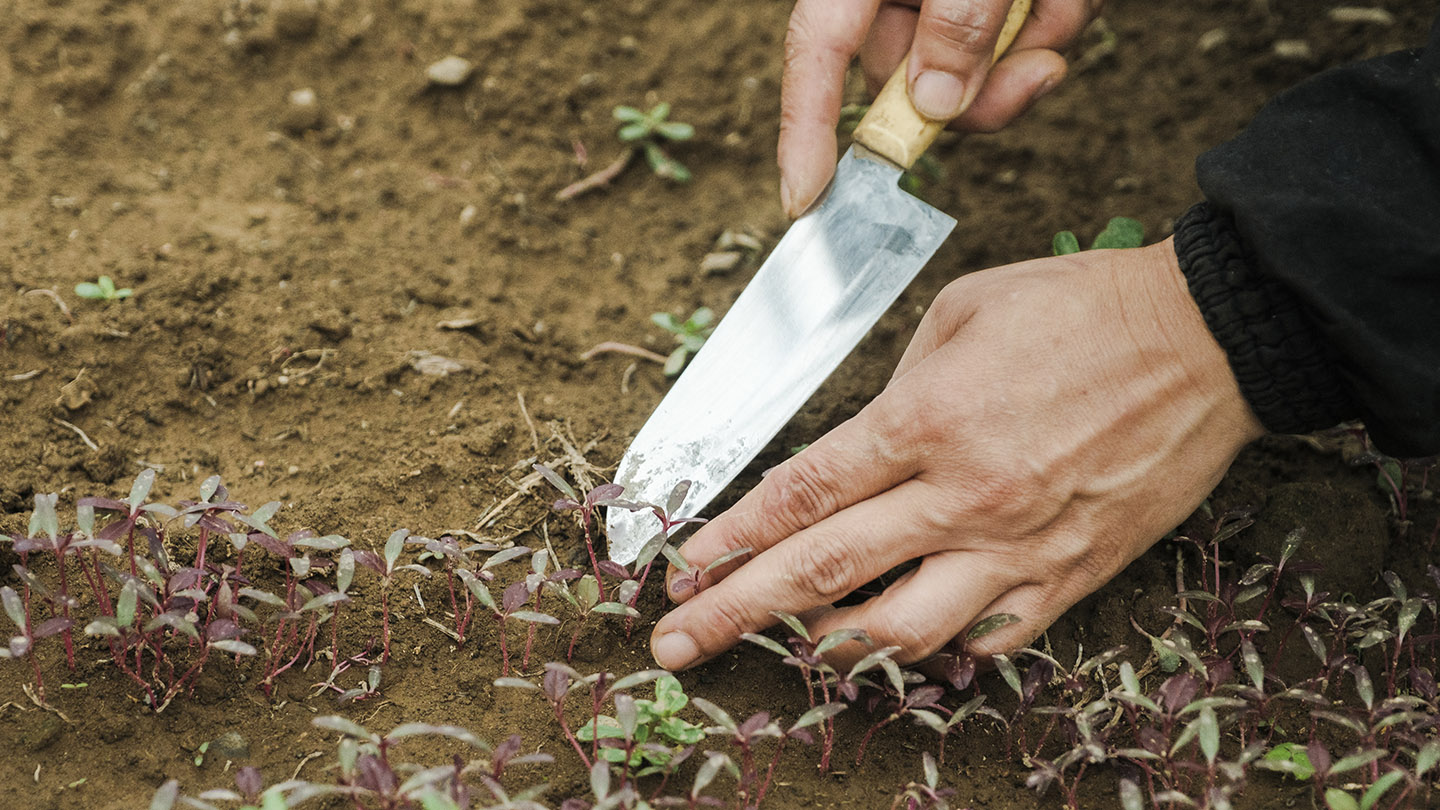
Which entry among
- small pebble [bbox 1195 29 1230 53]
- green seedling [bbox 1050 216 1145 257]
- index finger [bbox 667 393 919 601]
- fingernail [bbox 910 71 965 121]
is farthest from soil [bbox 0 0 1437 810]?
fingernail [bbox 910 71 965 121]

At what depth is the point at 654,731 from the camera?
1.93m

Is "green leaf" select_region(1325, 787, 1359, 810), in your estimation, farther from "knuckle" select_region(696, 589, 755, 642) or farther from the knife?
the knife

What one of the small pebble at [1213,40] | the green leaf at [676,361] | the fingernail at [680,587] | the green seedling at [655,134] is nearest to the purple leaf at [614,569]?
the fingernail at [680,587]

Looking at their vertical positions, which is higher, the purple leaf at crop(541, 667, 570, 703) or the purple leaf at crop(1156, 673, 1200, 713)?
the purple leaf at crop(541, 667, 570, 703)

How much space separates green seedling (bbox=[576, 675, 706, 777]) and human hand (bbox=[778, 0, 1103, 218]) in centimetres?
113

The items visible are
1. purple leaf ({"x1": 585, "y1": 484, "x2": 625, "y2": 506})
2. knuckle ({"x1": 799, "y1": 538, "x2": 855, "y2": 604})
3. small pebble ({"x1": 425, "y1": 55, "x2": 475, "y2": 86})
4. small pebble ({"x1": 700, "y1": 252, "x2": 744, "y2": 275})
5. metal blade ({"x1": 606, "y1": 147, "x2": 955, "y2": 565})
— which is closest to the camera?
knuckle ({"x1": 799, "y1": 538, "x2": 855, "y2": 604})

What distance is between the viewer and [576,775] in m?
1.95

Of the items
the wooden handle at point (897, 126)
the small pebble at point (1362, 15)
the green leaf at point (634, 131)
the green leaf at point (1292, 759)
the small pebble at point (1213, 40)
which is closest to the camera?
the green leaf at point (1292, 759)

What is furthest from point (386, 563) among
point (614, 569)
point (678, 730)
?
point (678, 730)

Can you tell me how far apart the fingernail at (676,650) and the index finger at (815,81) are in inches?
39.6

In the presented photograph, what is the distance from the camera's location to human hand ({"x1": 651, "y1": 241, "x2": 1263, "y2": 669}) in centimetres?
200

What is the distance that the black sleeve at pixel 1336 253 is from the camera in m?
1.79

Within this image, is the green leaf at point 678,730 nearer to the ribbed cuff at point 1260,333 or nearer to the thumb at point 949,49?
the ribbed cuff at point 1260,333

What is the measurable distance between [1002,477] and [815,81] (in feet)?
3.48
